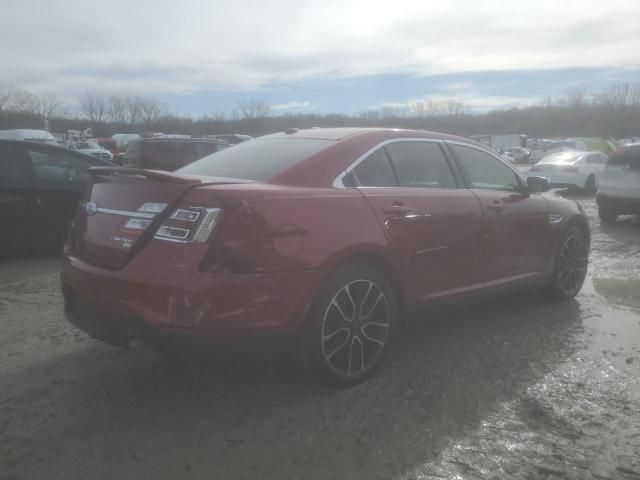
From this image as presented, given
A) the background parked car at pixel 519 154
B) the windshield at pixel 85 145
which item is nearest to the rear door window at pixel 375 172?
the windshield at pixel 85 145

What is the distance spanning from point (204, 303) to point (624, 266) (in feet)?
19.2

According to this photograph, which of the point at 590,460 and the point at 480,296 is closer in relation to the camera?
the point at 590,460

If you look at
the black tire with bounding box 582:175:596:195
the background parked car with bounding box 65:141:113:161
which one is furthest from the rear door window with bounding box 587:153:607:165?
the background parked car with bounding box 65:141:113:161

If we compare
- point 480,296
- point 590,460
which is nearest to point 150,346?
point 590,460

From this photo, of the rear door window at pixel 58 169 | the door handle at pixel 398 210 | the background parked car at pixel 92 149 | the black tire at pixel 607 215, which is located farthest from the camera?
the background parked car at pixel 92 149

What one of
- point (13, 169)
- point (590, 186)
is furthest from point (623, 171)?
point (13, 169)

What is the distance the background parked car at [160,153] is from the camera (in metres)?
15.6

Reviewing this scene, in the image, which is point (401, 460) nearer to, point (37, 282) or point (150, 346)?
point (150, 346)

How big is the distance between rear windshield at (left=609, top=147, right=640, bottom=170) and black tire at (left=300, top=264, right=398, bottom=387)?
861cm

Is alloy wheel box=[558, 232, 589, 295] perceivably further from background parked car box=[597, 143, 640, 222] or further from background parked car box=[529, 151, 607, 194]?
background parked car box=[529, 151, 607, 194]

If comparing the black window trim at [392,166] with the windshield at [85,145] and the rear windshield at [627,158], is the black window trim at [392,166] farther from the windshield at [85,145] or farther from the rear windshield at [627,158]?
the windshield at [85,145]

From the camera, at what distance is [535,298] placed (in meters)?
5.44

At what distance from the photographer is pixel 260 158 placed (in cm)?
368

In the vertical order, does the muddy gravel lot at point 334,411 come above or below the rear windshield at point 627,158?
below
